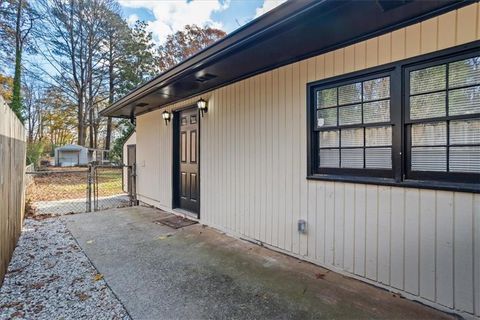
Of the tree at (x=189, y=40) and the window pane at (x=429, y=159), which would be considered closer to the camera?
the window pane at (x=429, y=159)

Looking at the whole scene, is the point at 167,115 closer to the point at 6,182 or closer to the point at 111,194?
the point at 6,182

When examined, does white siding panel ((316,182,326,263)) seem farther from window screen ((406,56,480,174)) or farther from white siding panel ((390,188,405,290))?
window screen ((406,56,480,174))

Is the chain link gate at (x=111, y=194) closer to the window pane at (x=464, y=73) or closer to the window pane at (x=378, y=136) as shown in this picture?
the window pane at (x=378, y=136)

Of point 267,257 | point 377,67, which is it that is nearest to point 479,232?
point 377,67

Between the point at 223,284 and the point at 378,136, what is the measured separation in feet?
7.16

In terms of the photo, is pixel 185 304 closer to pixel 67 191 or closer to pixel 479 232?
pixel 479 232

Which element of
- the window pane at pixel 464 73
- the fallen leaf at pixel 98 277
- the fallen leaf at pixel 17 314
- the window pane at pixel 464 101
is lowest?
the fallen leaf at pixel 17 314

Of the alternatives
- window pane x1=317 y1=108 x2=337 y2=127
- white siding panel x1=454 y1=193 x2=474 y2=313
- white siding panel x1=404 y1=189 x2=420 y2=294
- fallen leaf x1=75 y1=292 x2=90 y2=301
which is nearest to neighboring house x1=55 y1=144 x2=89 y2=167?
fallen leaf x1=75 y1=292 x2=90 y2=301

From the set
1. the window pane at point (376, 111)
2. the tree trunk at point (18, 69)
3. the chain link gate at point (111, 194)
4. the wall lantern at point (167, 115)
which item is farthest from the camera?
the tree trunk at point (18, 69)

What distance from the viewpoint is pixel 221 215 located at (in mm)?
4527

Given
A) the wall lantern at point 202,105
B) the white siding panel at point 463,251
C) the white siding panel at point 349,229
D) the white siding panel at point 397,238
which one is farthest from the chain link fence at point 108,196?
the white siding panel at point 463,251

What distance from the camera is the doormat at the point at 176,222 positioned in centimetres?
491

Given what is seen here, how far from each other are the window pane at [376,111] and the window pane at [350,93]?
0.13 m

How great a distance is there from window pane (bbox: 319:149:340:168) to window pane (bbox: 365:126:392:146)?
1.24 feet
